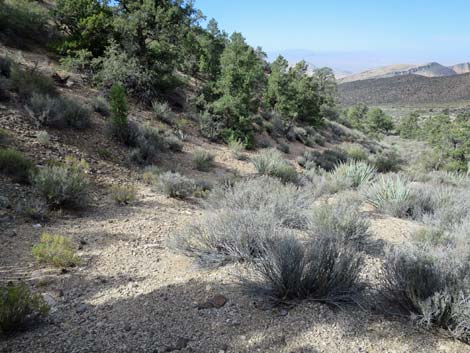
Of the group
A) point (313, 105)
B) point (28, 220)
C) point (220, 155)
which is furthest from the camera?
point (313, 105)

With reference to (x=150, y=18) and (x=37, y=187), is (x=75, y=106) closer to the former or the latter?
(x=37, y=187)

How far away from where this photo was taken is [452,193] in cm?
728

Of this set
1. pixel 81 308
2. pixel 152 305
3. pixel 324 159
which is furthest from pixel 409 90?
pixel 81 308

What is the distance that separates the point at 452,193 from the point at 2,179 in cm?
927

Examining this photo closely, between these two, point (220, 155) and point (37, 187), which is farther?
point (220, 155)

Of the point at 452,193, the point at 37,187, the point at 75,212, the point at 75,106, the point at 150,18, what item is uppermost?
the point at 150,18

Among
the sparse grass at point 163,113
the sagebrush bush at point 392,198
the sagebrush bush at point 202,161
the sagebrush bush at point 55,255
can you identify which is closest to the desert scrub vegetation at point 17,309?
the sagebrush bush at point 55,255

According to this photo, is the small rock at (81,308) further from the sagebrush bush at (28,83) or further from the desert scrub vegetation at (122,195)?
the sagebrush bush at (28,83)

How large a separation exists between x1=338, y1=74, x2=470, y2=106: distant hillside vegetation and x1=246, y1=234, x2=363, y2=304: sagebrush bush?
106 m

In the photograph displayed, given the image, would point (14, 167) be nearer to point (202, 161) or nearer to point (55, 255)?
point (55, 255)

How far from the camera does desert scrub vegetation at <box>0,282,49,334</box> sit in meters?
2.75

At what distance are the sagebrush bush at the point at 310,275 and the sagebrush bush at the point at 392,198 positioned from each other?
399 centimetres

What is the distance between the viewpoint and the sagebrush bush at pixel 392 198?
22.5 feet

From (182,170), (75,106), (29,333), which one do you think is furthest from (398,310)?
(75,106)
